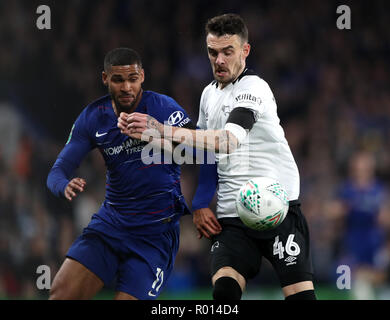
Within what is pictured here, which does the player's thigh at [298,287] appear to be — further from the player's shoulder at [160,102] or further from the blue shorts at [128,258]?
the player's shoulder at [160,102]

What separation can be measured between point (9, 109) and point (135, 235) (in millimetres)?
6074

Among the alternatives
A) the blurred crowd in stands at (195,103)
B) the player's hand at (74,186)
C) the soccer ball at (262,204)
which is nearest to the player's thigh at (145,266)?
the player's hand at (74,186)

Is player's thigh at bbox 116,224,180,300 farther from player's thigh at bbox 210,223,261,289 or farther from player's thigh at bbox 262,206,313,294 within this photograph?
player's thigh at bbox 262,206,313,294

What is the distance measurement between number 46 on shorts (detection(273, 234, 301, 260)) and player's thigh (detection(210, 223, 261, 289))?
148 mm

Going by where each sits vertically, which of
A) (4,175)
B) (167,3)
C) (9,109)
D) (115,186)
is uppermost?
(167,3)

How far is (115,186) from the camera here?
484 cm

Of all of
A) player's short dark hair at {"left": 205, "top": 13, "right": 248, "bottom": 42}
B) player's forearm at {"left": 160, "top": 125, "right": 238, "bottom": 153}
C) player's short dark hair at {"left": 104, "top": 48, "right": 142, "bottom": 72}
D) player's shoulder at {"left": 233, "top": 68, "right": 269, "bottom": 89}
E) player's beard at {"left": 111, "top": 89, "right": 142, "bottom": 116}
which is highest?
player's short dark hair at {"left": 205, "top": 13, "right": 248, "bottom": 42}

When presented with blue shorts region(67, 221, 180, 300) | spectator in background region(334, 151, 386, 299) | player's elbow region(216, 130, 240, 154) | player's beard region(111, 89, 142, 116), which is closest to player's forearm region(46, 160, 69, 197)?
blue shorts region(67, 221, 180, 300)

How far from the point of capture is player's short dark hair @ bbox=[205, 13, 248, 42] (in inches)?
183

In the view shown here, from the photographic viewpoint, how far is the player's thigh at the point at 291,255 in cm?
442

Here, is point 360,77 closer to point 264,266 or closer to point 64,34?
point 264,266

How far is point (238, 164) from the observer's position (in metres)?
4.69

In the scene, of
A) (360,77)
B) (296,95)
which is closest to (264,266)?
(296,95)

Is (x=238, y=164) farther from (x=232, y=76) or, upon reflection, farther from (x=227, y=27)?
(x=227, y=27)
